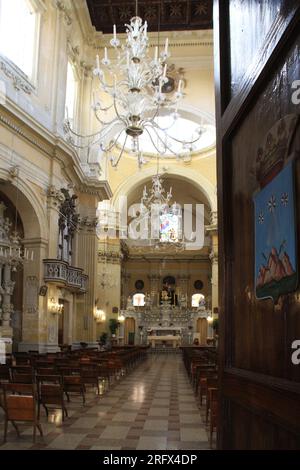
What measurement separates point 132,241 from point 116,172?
8.64 m

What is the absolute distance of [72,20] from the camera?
66.8ft

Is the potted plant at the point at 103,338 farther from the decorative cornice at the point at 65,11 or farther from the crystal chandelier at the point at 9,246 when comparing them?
the decorative cornice at the point at 65,11

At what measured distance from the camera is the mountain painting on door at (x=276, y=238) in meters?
1.66

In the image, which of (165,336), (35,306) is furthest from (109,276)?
(35,306)

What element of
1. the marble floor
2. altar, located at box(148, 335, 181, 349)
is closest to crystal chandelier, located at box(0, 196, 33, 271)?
the marble floor

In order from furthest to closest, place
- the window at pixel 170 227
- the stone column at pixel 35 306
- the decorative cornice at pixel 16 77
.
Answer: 1. the window at pixel 170 227
2. the stone column at pixel 35 306
3. the decorative cornice at pixel 16 77

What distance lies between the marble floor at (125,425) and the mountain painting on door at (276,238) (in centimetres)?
401

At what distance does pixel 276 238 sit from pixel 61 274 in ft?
50.2

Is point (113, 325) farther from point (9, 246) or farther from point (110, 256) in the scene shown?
point (9, 246)

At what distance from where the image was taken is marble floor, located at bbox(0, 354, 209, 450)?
17.7ft

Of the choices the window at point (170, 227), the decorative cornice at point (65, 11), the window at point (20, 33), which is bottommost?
the window at point (170, 227)

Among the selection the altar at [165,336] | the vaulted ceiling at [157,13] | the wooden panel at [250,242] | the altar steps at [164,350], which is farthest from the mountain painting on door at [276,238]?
the altar at [165,336]

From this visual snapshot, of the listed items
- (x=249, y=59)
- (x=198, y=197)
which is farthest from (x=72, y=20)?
(x=249, y=59)

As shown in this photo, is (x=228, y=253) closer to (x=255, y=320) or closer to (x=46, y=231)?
(x=255, y=320)
